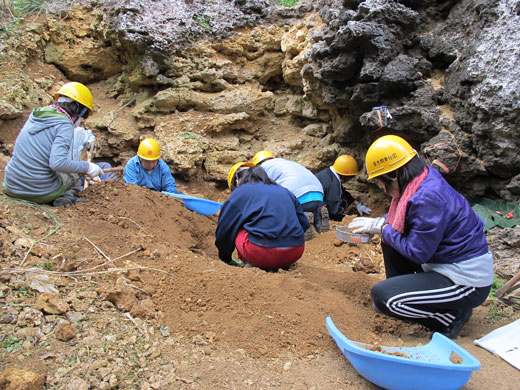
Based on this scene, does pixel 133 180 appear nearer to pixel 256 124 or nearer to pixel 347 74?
pixel 256 124

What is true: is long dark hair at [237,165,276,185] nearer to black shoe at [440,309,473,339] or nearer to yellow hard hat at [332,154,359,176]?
black shoe at [440,309,473,339]

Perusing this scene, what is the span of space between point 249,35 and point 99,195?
434 cm

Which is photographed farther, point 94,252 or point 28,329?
point 94,252

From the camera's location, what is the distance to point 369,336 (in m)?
2.39

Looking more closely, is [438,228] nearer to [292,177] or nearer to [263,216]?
[263,216]

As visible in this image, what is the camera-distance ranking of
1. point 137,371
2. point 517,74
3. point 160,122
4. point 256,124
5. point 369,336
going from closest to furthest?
point 137,371, point 369,336, point 517,74, point 160,122, point 256,124

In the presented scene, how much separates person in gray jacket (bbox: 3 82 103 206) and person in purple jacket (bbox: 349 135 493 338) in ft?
8.80

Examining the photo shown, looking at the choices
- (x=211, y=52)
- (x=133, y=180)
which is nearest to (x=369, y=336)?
(x=133, y=180)

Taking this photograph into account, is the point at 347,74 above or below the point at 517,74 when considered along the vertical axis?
below

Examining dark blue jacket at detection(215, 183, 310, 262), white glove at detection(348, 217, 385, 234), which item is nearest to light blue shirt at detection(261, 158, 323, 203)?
dark blue jacket at detection(215, 183, 310, 262)

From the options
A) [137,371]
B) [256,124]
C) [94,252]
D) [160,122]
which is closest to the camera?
[137,371]

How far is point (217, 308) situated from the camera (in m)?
2.41

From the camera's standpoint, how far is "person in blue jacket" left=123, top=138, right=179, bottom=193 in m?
5.12

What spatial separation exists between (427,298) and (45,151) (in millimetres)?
3393
